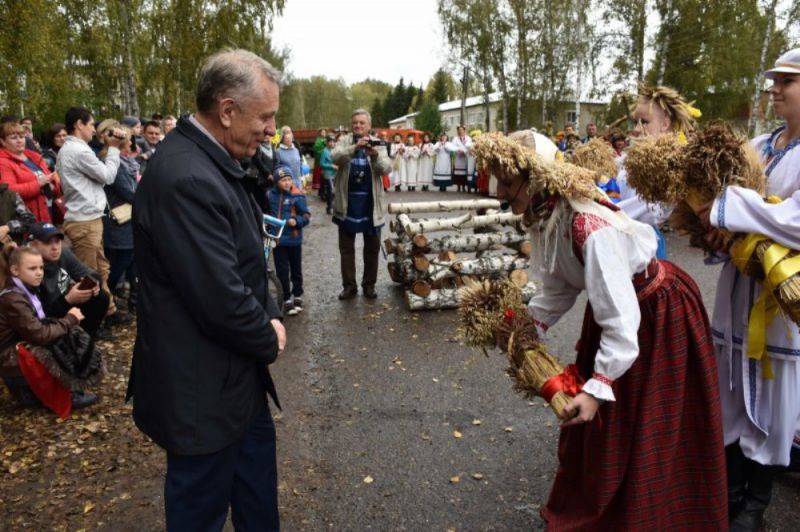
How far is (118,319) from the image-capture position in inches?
246

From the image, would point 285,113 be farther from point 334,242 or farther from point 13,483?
point 13,483

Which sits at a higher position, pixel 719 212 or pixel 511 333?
pixel 719 212

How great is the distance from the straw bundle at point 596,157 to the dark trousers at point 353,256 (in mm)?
3725

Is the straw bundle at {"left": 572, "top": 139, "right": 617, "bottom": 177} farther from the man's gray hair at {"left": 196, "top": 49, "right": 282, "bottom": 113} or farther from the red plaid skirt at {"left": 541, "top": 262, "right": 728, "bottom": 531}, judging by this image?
the man's gray hair at {"left": 196, "top": 49, "right": 282, "bottom": 113}

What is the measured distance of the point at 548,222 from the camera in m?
2.31

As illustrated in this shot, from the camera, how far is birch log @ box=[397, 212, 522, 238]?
704 cm

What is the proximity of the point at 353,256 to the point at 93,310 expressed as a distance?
10.2 ft

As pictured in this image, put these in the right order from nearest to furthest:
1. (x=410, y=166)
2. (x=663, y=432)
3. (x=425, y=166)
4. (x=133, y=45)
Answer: (x=663, y=432)
(x=133, y=45)
(x=425, y=166)
(x=410, y=166)

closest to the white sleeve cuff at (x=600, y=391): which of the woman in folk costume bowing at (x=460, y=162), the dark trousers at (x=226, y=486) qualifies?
the dark trousers at (x=226, y=486)

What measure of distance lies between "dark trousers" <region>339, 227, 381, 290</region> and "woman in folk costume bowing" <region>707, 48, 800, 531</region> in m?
4.58

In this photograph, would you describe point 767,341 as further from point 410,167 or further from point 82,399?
point 410,167

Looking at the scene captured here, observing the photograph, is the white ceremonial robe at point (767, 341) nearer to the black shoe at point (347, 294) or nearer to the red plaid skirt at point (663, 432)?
the red plaid skirt at point (663, 432)

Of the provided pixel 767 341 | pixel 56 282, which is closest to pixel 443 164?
pixel 56 282

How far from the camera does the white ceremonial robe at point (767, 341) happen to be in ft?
7.86
